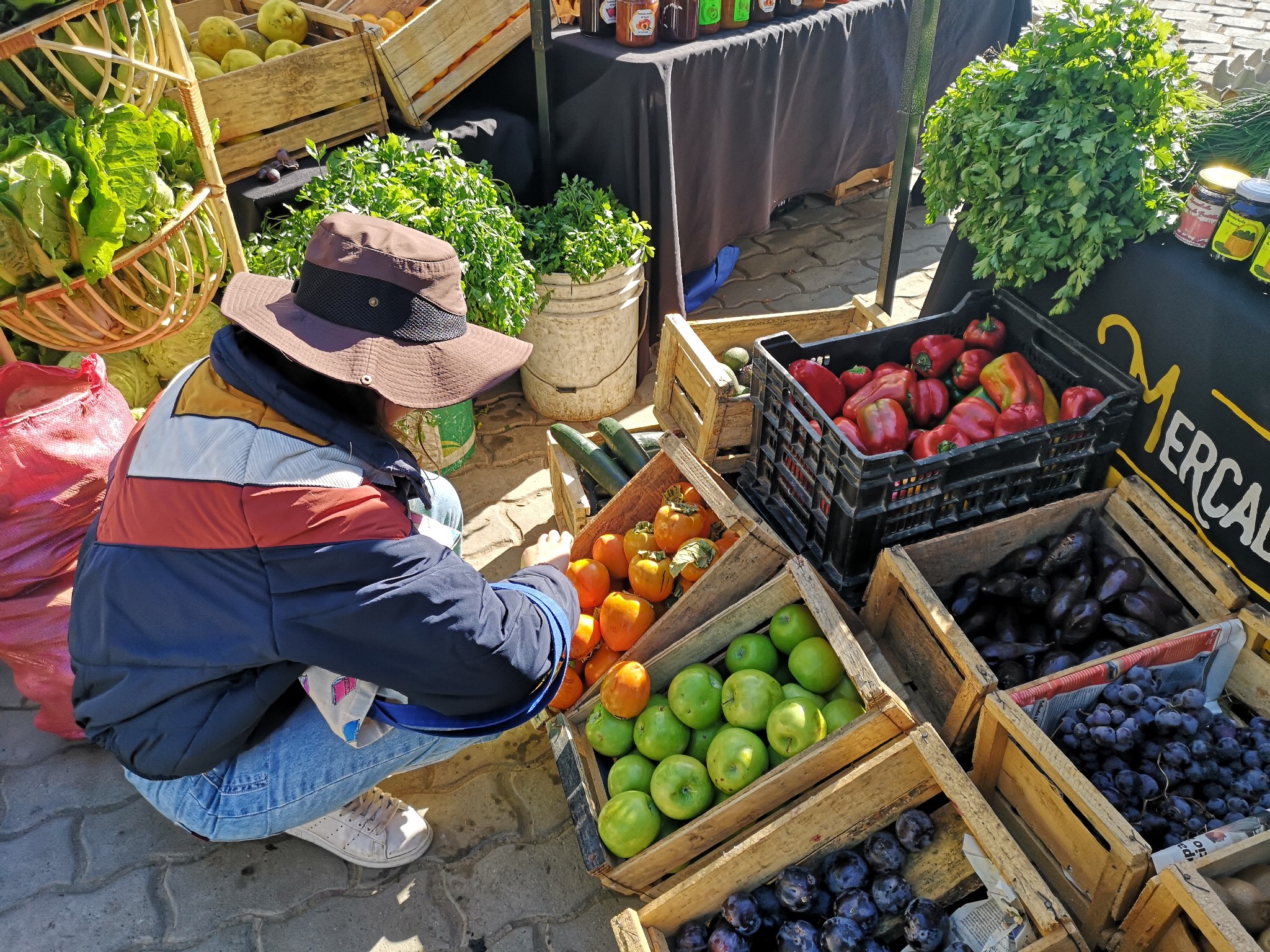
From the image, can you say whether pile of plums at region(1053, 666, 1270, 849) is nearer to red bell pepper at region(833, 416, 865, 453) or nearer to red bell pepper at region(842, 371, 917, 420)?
red bell pepper at region(833, 416, 865, 453)

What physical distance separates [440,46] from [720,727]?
140 inches

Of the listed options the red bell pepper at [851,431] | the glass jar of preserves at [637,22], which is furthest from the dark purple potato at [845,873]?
the glass jar of preserves at [637,22]

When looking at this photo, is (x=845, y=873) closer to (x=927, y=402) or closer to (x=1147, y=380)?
(x=927, y=402)

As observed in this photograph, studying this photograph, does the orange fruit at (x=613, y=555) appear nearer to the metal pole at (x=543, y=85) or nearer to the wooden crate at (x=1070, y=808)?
the wooden crate at (x=1070, y=808)

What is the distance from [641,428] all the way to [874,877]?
2040 mm

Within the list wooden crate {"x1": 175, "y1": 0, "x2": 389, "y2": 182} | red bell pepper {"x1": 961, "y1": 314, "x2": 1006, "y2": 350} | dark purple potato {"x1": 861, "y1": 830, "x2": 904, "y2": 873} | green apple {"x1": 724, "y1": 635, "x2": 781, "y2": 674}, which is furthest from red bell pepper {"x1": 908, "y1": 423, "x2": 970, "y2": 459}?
wooden crate {"x1": 175, "y1": 0, "x2": 389, "y2": 182}

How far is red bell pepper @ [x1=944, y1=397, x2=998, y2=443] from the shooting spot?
2.64m

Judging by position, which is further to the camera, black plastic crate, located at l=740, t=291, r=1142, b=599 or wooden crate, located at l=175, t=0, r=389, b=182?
wooden crate, located at l=175, t=0, r=389, b=182

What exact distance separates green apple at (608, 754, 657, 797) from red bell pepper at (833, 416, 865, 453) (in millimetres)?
1057

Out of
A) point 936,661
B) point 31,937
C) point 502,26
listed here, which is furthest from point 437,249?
point 502,26

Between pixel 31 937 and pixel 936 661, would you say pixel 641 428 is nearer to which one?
pixel 936 661

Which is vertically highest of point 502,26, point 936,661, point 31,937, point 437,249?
point 437,249

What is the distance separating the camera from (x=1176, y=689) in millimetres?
2129

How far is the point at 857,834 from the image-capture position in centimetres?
204
